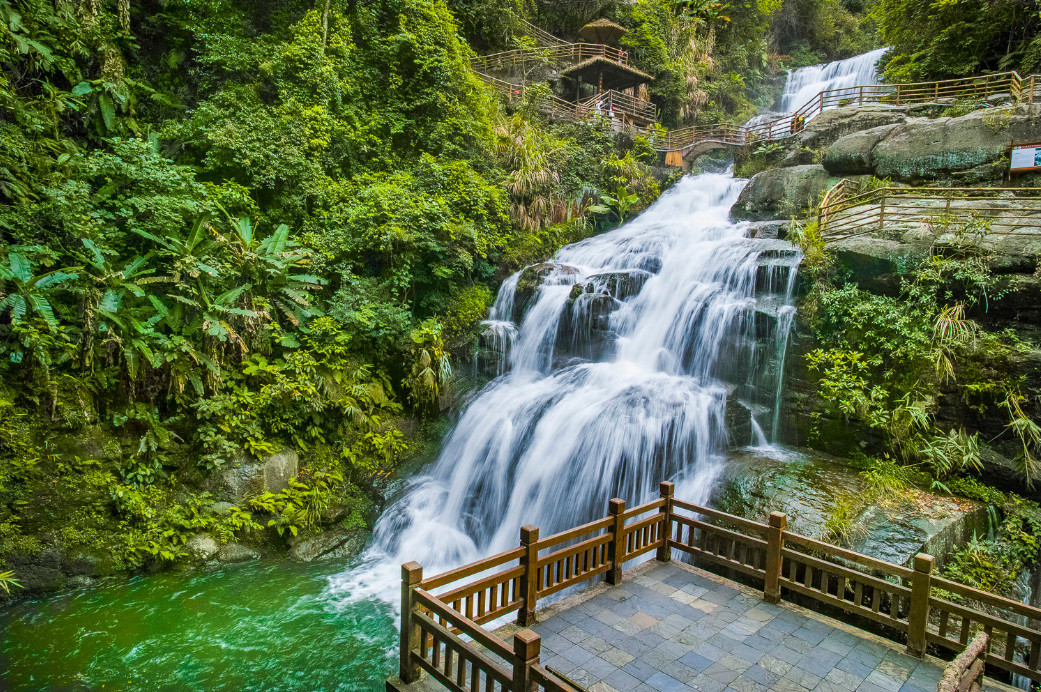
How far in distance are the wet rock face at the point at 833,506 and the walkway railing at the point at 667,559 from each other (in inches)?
16.8

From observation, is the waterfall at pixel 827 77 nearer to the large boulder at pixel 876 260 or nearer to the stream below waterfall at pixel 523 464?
the stream below waterfall at pixel 523 464

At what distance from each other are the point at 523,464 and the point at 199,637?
512cm

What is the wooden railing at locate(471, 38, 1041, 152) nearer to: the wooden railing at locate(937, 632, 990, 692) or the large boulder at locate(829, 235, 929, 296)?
the large boulder at locate(829, 235, 929, 296)

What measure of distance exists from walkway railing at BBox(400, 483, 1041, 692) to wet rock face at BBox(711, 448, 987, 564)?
1.40 ft

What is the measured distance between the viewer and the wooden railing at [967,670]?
3.68 m

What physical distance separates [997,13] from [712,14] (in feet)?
53.7

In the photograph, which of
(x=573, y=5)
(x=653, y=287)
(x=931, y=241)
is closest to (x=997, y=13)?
(x=931, y=241)

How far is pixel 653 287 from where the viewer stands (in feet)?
42.1

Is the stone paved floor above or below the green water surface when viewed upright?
above

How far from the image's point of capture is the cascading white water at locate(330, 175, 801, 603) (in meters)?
8.67

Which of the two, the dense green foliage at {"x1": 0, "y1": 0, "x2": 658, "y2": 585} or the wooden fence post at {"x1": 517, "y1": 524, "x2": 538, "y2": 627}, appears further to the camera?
the dense green foliage at {"x1": 0, "y1": 0, "x2": 658, "y2": 585}

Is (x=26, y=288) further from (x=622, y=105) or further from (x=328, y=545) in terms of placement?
(x=622, y=105)

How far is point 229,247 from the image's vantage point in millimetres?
9578

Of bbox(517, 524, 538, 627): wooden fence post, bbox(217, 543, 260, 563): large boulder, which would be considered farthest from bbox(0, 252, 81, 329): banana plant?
bbox(517, 524, 538, 627): wooden fence post
